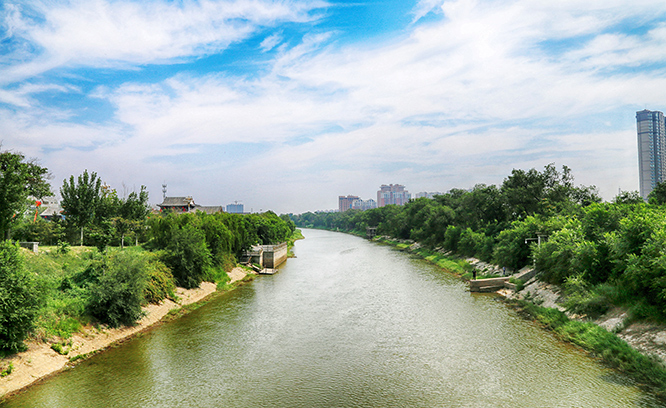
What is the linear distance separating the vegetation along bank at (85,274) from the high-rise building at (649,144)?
12339cm

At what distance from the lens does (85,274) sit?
66.5 feet

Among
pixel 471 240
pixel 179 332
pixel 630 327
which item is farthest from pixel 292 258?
pixel 630 327

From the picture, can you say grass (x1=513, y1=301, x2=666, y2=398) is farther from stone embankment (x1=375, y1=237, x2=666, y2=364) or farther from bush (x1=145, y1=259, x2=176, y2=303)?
bush (x1=145, y1=259, x2=176, y2=303)

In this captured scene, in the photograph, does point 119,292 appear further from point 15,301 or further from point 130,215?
point 130,215

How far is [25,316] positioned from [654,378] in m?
23.3

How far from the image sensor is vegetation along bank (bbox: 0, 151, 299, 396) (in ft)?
46.2

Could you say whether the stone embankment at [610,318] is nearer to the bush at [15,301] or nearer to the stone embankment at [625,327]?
the stone embankment at [625,327]

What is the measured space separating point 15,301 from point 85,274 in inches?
269

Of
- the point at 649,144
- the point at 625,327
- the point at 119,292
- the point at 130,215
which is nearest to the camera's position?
the point at 625,327

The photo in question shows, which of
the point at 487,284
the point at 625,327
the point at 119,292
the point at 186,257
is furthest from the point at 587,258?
the point at 186,257

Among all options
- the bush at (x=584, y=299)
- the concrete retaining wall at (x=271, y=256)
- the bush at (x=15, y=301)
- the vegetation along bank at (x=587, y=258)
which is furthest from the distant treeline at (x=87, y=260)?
the bush at (x=584, y=299)

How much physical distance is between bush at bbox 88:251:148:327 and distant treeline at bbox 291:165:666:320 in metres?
24.3

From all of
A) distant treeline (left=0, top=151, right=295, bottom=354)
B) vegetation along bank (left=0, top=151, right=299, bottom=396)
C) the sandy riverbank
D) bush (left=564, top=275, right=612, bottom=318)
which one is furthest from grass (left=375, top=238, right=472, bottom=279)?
the sandy riverbank

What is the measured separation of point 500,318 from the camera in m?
23.1
